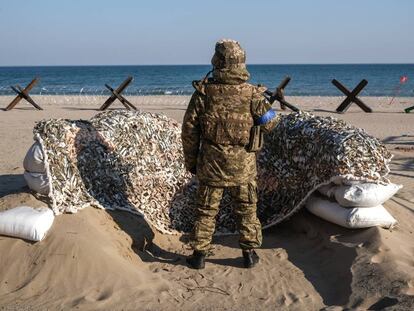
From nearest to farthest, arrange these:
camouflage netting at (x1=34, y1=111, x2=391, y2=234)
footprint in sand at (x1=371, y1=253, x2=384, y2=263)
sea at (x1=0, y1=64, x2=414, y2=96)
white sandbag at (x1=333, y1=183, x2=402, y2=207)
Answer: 1. footprint in sand at (x1=371, y1=253, x2=384, y2=263)
2. white sandbag at (x1=333, y1=183, x2=402, y2=207)
3. camouflage netting at (x1=34, y1=111, x2=391, y2=234)
4. sea at (x1=0, y1=64, x2=414, y2=96)

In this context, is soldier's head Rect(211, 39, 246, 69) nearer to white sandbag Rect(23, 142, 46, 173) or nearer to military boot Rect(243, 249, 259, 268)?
military boot Rect(243, 249, 259, 268)

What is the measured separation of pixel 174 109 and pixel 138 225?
1536 cm

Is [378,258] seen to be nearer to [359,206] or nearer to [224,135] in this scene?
[359,206]

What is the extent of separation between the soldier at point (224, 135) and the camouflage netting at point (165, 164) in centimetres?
105

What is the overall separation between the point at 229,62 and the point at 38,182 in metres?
2.25

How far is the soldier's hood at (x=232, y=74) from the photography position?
474cm

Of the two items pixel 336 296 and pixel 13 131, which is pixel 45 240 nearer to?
pixel 336 296

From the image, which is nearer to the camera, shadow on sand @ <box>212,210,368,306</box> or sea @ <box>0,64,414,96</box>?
shadow on sand @ <box>212,210,368,306</box>

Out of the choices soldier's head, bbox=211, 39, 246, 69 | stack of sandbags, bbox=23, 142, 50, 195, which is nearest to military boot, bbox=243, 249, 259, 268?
soldier's head, bbox=211, 39, 246, 69

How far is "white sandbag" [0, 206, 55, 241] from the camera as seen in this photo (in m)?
4.93

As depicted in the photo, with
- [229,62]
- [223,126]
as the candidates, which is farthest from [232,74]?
[223,126]

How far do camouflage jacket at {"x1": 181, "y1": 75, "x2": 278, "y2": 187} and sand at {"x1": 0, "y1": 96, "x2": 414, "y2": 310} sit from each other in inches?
36.3

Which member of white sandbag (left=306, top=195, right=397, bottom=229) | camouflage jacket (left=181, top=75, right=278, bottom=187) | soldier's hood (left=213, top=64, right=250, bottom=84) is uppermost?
soldier's hood (left=213, top=64, right=250, bottom=84)

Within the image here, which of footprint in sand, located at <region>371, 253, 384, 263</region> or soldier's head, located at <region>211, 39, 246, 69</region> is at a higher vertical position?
soldier's head, located at <region>211, 39, 246, 69</region>
